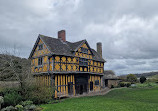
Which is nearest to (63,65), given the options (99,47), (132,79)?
(99,47)

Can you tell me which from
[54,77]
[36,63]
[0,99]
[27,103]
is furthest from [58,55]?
[0,99]

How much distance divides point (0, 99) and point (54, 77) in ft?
26.4

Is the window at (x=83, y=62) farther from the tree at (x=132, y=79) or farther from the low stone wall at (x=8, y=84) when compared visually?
the tree at (x=132, y=79)

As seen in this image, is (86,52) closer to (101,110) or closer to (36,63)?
(36,63)

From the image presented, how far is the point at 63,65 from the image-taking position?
789 inches

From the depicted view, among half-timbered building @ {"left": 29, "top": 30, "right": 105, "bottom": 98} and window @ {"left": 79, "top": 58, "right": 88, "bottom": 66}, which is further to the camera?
window @ {"left": 79, "top": 58, "right": 88, "bottom": 66}

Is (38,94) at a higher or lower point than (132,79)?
higher

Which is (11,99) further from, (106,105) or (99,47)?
(99,47)

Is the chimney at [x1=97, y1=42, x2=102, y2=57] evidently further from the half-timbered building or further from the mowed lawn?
the mowed lawn

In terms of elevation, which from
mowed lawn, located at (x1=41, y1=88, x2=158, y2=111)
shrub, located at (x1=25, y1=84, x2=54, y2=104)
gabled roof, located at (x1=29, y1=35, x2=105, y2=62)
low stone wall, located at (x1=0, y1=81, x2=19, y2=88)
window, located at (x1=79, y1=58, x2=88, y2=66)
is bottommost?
mowed lawn, located at (x1=41, y1=88, x2=158, y2=111)

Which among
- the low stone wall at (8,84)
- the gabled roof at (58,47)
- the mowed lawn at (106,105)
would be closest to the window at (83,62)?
the gabled roof at (58,47)

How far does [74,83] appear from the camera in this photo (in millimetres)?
21750

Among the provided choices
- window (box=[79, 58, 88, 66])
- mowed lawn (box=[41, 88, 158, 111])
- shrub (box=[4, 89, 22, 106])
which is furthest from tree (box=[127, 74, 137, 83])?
shrub (box=[4, 89, 22, 106])

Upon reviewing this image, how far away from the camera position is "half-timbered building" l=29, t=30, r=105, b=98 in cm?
1909
